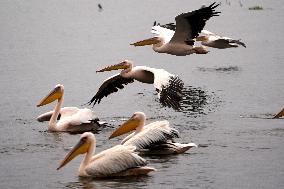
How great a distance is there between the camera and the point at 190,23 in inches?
547

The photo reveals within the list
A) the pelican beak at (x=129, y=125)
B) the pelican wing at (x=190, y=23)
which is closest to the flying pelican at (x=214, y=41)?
the pelican wing at (x=190, y=23)

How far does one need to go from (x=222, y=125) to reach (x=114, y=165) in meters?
3.51

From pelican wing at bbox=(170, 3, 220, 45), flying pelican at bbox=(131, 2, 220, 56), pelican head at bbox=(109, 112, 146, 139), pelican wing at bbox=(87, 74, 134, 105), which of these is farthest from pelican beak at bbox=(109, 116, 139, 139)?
flying pelican at bbox=(131, 2, 220, 56)

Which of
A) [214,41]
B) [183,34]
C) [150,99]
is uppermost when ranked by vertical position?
[183,34]

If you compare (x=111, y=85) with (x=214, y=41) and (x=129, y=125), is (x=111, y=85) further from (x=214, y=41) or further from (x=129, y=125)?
(x=214, y=41)

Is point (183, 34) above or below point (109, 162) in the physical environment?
above

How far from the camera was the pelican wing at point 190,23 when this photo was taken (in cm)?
1352

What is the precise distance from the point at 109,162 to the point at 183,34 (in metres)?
6.65

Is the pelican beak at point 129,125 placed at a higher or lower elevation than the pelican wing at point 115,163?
higher

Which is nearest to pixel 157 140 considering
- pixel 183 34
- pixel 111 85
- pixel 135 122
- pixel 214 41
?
pixel 135 122

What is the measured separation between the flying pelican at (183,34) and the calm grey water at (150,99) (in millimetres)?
775

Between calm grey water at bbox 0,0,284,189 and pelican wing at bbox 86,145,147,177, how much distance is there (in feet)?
0.32

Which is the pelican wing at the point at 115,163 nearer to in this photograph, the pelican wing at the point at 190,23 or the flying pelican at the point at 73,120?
the flying pelican at the point at 73,120

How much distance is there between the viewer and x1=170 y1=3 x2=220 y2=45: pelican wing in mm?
13523
